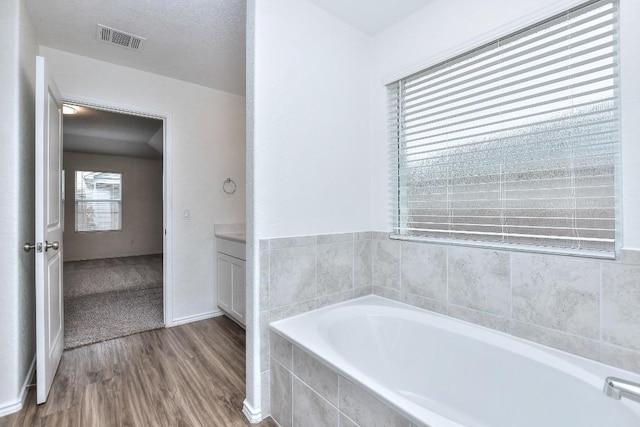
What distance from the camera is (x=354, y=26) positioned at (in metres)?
2.13

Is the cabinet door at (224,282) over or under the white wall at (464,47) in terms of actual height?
under

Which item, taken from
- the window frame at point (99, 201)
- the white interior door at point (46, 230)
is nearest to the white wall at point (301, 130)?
the white interior door at point (46, 230)

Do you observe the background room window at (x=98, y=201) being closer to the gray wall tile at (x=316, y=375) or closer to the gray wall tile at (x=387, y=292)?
the gray wall tile at (x=387, y=292)

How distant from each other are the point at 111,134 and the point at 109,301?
10.3 ft

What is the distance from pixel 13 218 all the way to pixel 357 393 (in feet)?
6.89

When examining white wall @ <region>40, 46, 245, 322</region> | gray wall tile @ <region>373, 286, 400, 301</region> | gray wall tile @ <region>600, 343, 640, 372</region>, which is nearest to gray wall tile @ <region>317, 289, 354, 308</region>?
gray wall tile @ <region>373, 286, 400, 301</region>

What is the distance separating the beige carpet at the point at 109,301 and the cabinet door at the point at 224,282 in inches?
24.3

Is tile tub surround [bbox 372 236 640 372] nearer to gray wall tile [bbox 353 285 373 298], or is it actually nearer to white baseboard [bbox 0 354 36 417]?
gray wall tile [bbox 353 285 373 298]

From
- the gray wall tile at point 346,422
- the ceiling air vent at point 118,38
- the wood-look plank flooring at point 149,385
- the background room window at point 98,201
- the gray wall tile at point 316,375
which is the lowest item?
the wood-look plank flooring at point 149,385

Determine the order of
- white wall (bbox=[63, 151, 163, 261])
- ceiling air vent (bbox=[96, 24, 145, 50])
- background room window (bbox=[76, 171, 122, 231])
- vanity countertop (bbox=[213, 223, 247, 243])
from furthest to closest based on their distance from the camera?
background room window (bbox=[76, 171, 122, 231]), white wall (bbox=[63, 151, 163, 261]), vanity countertop (bbox=[213, 223, 247, 243]), ceiling air vent (bbox=[96, 24, 145, 50])

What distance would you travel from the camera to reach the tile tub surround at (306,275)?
66.6 inches

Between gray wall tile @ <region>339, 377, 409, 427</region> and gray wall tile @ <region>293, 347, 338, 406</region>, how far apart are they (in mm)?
51

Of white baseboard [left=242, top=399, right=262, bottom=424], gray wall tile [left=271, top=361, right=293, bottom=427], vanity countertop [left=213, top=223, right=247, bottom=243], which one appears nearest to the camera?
gray wall tile [left=271, top=361, right=293, bottom=427]

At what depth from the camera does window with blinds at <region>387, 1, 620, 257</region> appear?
51.4 inches
